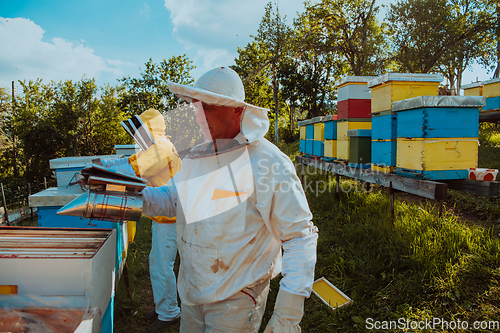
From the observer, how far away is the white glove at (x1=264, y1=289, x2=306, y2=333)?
3.74 feet

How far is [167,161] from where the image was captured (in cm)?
254

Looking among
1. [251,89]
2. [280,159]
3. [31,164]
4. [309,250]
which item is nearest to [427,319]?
[309,250]

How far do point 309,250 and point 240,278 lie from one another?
0.34m

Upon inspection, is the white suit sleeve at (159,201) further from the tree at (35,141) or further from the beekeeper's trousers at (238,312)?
the tree at (35,141)

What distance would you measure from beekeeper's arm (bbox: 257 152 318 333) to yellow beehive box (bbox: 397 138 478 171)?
218 cm

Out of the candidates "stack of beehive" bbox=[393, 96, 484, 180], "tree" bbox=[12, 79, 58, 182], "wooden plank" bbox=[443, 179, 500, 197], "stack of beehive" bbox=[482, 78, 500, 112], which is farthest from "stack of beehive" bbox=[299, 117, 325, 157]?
"tree" bbox=[12, 79, 58, 182]

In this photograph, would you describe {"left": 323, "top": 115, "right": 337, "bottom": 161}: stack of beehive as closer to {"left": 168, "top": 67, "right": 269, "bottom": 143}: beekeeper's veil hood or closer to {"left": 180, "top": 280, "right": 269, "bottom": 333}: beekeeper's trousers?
{"left": 168, "top": 67, "right": 269, "bottom": 143}: beekeeper's veil hood

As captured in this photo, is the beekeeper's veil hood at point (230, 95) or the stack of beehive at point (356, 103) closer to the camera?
the beekeeper's veil hood at point (230, 95)

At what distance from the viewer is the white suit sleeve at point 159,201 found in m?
1.47

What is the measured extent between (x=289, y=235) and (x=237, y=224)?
0.23m

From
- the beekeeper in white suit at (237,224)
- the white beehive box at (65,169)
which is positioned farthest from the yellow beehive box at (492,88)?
the white beehive box at (65,169)

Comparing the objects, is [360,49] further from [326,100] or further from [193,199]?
[193,199]

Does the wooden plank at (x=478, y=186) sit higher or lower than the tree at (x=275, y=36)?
lower

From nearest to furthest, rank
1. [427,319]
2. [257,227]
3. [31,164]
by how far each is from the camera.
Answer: [257,227], [427,319], [31,164]
